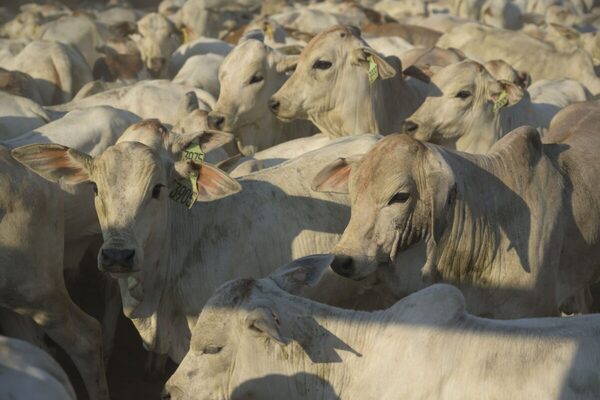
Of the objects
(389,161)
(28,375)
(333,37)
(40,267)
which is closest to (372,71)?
(333,37)

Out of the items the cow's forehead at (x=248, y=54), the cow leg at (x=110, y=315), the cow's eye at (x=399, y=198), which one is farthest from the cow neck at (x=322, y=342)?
the cow's forehead at (x=248, y=54)

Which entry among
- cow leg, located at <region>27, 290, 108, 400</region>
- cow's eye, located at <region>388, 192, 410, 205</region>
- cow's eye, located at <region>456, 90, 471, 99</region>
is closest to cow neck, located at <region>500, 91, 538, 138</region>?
cow's eye, located at <region>456, 90, 471, 99</region>

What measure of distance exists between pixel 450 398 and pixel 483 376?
0.14 m

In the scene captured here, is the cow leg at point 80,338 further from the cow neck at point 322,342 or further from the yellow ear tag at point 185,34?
the yellow ear tag at point 185,34

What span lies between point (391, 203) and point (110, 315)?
2.45 meters

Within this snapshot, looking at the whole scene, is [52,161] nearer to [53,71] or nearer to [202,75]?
[202,75]

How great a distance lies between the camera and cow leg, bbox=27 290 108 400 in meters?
5.85

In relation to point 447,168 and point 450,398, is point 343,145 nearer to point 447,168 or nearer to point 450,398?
point 447,168

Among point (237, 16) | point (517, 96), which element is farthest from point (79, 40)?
point (517, 96)

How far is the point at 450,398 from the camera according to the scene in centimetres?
407

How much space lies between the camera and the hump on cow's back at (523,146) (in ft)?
18.3

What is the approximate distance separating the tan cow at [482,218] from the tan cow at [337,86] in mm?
2127

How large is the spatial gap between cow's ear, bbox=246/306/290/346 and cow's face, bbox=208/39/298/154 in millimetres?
4266

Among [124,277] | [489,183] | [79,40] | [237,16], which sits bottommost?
[237,16]
